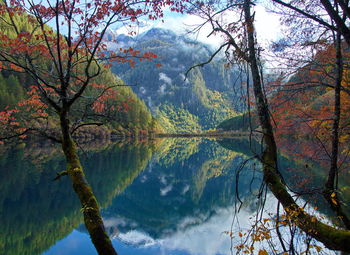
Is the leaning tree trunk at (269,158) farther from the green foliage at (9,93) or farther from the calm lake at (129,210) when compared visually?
the green foliage at (9,93)

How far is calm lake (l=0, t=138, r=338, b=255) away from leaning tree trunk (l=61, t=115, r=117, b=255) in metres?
0.78

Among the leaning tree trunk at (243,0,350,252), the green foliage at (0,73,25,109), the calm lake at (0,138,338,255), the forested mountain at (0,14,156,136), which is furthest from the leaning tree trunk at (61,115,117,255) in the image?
the green foliage at (0,73,25,109)

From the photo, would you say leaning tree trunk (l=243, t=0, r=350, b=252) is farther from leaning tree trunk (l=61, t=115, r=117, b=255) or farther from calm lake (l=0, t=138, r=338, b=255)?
leaning tree trunk (l=61, t=115, r=117, b=255)

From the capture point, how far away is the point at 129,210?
1806 centimetres

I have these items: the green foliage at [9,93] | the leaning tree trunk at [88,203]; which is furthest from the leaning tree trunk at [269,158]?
the green foliage at [9,93]

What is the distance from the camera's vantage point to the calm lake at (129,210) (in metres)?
11.4

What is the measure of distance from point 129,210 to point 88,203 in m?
13.6

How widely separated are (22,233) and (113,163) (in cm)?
2076

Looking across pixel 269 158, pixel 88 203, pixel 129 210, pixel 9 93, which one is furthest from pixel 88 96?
pixel 9 93

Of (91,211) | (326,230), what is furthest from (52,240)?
(326,230)

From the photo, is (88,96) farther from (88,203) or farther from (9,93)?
(9,93)

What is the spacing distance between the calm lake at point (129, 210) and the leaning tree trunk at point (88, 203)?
78 centimetres

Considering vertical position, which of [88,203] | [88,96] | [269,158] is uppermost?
[88,96]

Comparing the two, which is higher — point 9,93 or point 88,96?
point 9,93
